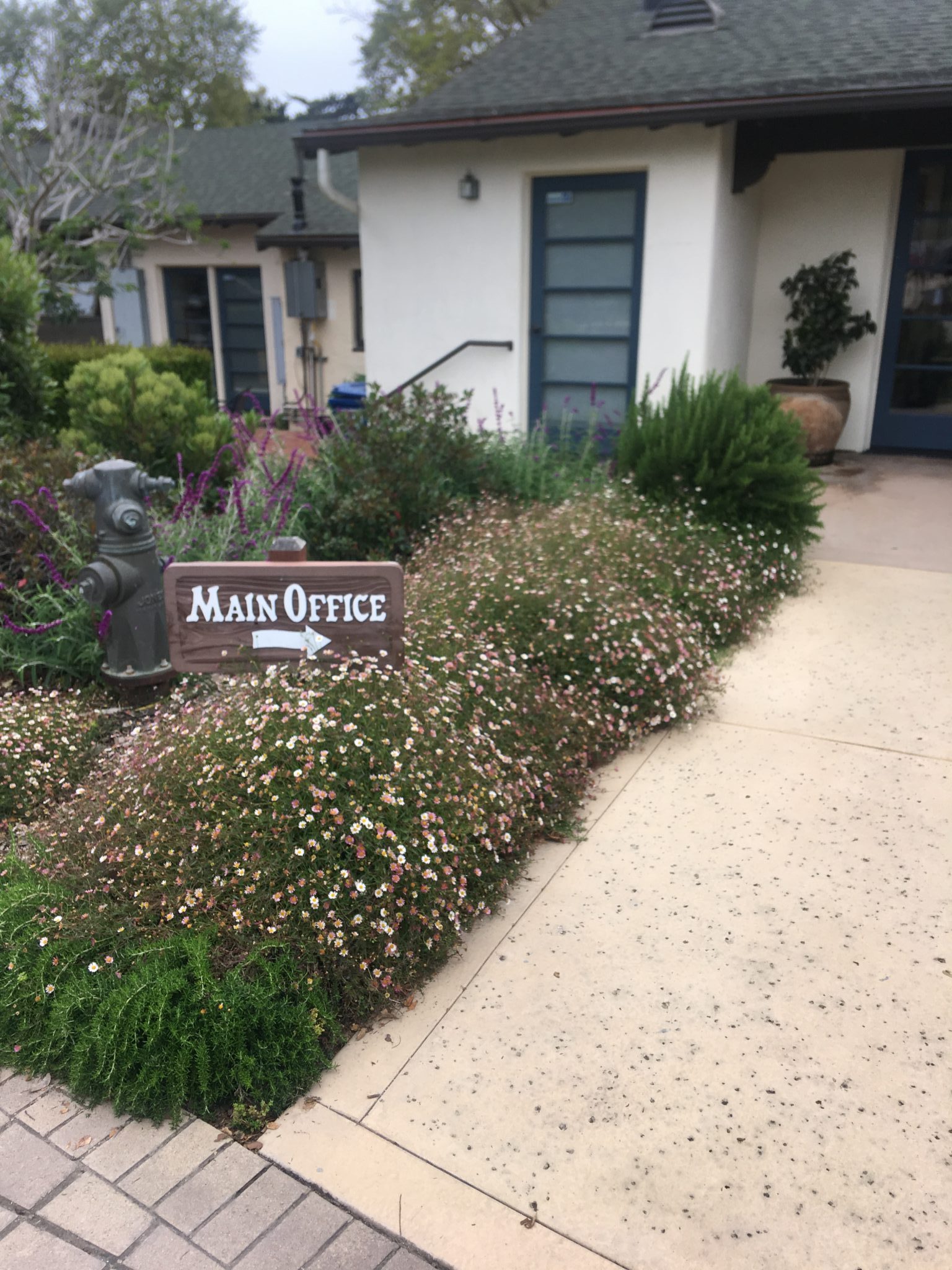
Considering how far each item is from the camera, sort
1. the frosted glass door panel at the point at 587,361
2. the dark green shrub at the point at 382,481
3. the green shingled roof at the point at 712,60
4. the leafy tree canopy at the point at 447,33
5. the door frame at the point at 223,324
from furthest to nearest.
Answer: the leafy tree canopy at the point at 447,33 < the door frame at the point at 223,324 < the frosted glass door panel at the point at 587,361 < the green shingled roof at the point at 712,60 < the dark green shrub at the point at 382,481

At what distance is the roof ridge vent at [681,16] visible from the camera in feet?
29.4

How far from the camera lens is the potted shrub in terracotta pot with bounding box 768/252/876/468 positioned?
8.09 metres

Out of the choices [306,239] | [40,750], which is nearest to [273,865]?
[40,750]

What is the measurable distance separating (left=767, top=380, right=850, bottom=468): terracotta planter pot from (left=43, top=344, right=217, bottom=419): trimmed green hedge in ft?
18.3

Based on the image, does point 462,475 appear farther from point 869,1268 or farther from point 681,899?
point 869,1268

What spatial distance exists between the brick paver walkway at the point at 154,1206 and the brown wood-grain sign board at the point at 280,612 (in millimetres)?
1319

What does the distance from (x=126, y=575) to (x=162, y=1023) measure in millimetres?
1960

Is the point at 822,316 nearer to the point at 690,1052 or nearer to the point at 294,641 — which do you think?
the point at 294,641

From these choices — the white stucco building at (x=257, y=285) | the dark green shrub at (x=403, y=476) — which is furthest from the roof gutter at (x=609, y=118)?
the white stucco building at (x=257, y=285)

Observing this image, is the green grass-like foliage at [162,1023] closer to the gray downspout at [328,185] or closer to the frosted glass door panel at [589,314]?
the frosted glass door panel at [589,314]

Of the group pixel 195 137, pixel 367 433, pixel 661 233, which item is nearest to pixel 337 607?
pixel 367 433

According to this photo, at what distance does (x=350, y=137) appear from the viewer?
8.35 metres

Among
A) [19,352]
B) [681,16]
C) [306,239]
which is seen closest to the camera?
[19,352]

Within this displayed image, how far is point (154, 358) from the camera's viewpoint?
11609mm
